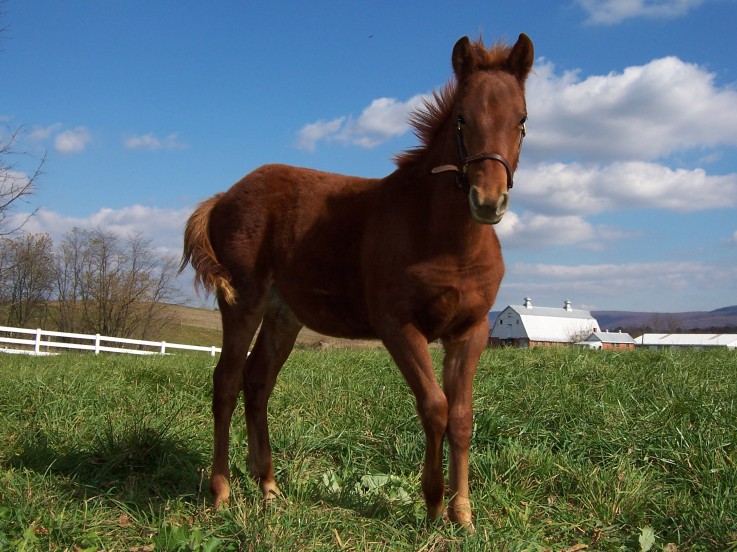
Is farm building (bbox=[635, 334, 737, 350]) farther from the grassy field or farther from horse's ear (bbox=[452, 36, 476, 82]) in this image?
horse's ear (bbox=[452, 36, 476, 82])

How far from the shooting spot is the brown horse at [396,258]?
3170 mm

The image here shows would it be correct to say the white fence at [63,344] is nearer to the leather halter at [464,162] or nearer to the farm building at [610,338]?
the leather halter at [464,162]

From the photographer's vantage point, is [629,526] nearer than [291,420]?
Yes

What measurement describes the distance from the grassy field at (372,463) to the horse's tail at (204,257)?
4.29 feet

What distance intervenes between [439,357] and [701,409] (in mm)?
→ 4161

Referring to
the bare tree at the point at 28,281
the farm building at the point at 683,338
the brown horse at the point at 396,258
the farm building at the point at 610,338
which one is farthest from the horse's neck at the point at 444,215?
the farm building at the point at 683,338

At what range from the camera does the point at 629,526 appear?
356cm

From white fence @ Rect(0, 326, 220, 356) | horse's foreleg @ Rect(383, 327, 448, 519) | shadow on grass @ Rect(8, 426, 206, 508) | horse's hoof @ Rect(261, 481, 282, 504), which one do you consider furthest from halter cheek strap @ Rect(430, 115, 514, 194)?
white fence @ Rect(0, 326, 220, 356)

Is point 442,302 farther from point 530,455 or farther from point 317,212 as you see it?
point 530,455

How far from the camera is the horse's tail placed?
4.27 m

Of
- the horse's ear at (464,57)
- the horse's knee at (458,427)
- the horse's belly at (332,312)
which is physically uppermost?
the horse's ear at (464,57)

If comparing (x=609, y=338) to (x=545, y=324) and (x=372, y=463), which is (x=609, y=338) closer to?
(x=545, y=324)

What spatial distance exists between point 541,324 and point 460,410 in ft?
200

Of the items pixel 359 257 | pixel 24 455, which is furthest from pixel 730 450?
pixel 24 455
